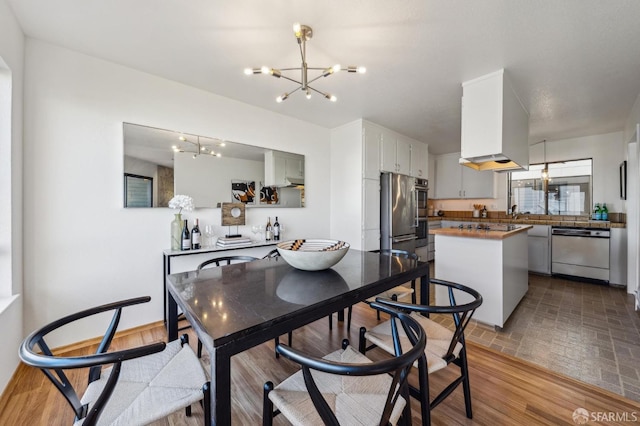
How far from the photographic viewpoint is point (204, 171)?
2.83 meters

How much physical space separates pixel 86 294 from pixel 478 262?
11.7 feet

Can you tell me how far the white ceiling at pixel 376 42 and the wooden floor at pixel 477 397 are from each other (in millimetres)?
2420

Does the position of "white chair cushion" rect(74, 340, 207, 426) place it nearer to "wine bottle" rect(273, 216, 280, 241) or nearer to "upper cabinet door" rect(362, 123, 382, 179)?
"wine bottle" rect(273, 216, 280, 241)

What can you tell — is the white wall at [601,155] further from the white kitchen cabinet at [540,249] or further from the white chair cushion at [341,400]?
the white chair cushion at [341,400]

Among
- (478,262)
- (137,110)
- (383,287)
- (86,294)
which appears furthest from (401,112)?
(86,294)

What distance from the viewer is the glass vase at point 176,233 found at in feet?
8.41

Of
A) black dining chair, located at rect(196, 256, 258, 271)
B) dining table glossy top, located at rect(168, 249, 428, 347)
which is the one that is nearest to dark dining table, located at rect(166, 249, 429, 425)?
dining table glossy top, located at rect(168, 249, 428, 347)

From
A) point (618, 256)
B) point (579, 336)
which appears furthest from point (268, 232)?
point (618, 256)

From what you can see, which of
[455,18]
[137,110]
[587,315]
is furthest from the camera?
[587,315]

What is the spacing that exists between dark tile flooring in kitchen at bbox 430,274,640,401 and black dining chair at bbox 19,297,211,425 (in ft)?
7.62

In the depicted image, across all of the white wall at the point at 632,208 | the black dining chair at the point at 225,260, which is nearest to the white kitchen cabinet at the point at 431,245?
the white wall at the point at 632,208

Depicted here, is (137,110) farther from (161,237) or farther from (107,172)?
(161,237)

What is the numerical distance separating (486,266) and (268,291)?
7.38 feet

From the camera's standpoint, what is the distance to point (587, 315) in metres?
2.78
